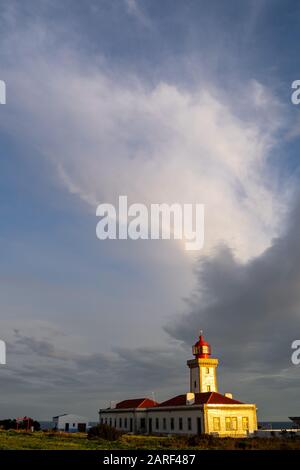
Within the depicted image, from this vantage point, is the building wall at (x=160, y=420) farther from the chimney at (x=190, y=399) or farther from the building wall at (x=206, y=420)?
the chimney at (x=190, y=399)

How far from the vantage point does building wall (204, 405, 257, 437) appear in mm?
61781

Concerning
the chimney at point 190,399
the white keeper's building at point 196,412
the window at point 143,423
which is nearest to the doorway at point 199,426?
the white keeper's building at point 196,412

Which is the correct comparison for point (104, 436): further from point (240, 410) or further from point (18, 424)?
point (18, 424)

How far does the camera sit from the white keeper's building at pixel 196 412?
6259 centimetres

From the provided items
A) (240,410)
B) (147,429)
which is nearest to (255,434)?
(240,410)

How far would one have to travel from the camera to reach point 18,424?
7575cm

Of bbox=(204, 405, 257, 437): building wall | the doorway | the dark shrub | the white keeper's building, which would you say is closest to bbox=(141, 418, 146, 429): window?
the white keeper's building

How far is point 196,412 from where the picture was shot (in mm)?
63438

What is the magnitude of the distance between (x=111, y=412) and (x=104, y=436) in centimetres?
3312

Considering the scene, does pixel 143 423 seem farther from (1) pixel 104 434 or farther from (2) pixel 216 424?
(1) pixel 104 434

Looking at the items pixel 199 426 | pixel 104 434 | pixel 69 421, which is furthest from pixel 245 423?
pixel 69 421

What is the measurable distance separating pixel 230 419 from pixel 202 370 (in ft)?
48.0
